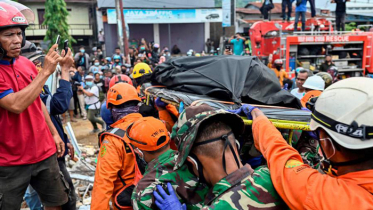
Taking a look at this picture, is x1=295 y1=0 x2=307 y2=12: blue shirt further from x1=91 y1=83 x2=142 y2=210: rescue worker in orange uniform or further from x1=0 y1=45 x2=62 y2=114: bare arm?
x1=0 y1=45 x2=62 y2=114: bare arm

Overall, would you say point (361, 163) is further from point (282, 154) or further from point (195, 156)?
point (195, 156)

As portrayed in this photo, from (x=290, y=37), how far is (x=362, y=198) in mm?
10182

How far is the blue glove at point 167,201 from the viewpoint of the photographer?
171 cm

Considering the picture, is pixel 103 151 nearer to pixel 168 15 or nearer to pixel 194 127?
pixel 194 127

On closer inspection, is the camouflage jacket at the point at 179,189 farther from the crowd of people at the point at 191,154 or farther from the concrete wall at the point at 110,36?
the concrete wall at the point at 110,36

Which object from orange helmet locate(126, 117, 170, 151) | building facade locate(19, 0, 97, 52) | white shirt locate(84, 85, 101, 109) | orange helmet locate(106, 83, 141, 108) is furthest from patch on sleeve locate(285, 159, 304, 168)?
building facade locate(19, 0, 97, 52)

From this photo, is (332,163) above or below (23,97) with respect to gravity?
below

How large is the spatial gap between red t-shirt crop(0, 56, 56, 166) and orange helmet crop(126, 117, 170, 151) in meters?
0.79

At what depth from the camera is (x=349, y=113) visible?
1261 millimetres

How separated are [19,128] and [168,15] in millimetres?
22159

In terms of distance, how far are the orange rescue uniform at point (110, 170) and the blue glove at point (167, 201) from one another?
0.89m

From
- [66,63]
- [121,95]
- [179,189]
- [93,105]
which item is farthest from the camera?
[93,105]

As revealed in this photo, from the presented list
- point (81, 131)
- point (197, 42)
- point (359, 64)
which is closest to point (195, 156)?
point (81, 131)

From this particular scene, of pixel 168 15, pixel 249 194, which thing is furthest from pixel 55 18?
pixel 249 194
